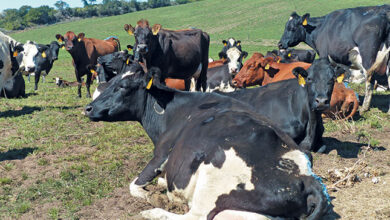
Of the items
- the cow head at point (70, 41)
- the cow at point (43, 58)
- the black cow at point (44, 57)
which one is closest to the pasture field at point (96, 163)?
the cow head at point (70, 41)

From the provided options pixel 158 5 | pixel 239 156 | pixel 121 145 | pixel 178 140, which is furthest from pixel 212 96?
pixel 158 5

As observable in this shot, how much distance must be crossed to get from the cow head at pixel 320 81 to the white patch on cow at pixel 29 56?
47.0 ft

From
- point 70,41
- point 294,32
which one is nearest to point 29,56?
point 70,41

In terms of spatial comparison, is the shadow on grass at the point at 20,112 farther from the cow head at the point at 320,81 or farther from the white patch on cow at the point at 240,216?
the white patch on cow at the point at 240,216

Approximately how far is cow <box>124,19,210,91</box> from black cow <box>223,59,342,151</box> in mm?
3803

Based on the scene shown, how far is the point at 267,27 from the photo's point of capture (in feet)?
198

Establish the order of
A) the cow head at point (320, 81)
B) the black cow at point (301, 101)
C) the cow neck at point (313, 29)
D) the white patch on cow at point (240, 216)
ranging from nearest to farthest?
the white patch on cow at point (240, 216)
the cow head at point (320, 81)
the black cow at point (301, 101)
the cow neck at point (313, 29)

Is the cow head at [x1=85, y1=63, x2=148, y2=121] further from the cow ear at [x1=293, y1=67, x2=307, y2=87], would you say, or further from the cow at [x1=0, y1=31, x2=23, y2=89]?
the cow at [x1=0, y1=31, x2=23, y2=89]

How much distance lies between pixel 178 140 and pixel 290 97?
3.22m

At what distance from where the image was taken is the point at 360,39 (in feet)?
35.9

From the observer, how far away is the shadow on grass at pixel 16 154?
748 cm

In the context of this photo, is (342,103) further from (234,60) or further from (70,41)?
(70,41)

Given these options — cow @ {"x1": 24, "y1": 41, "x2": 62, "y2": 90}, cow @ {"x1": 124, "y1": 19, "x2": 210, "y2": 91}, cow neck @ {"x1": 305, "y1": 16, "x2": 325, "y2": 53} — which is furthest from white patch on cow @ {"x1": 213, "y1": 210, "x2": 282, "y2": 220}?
cow @ {"x1": 24, "y1": 41, "x2": 62, "y2": 90}

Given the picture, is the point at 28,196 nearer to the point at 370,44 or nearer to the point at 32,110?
the point at 32,110
